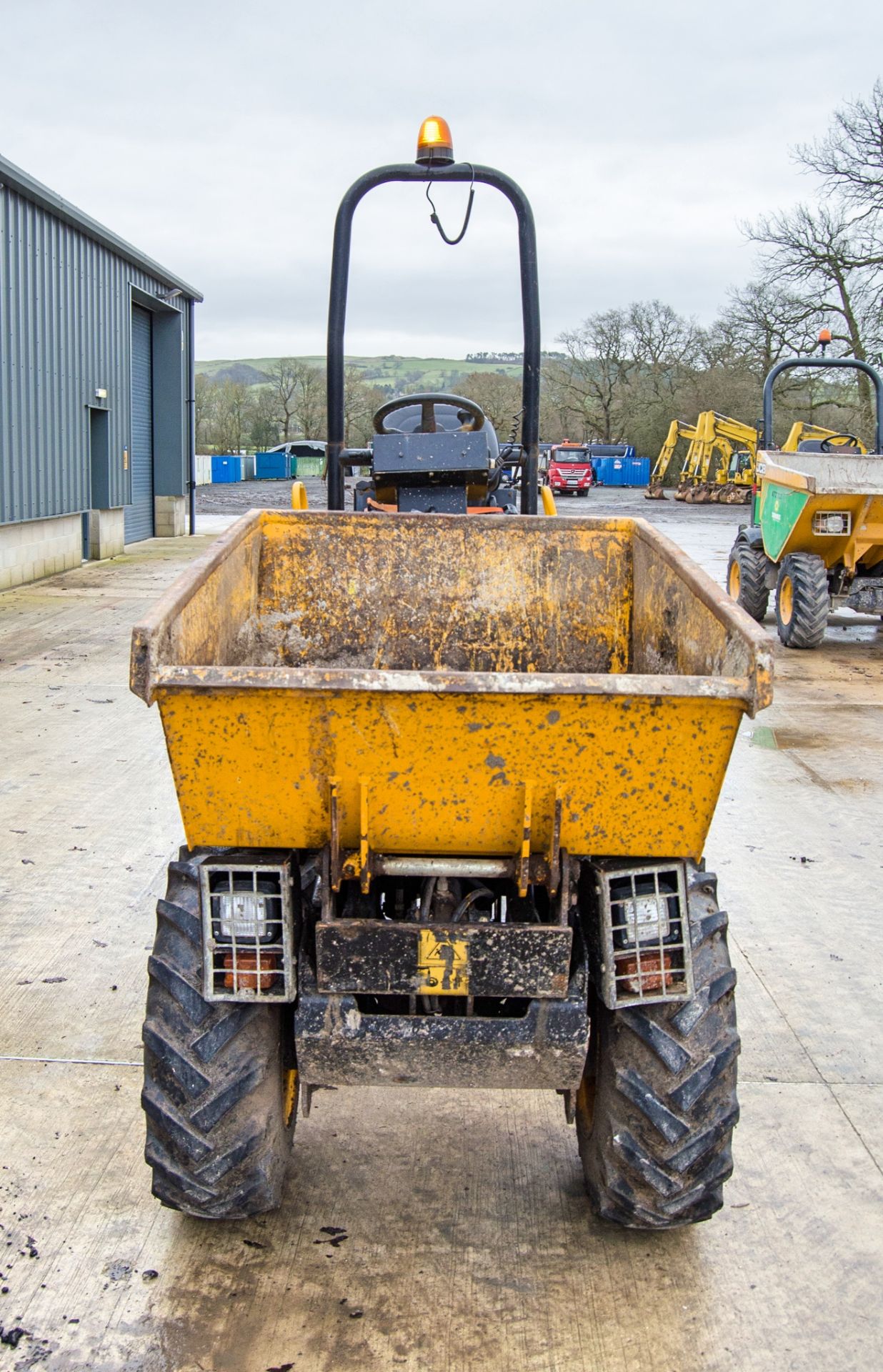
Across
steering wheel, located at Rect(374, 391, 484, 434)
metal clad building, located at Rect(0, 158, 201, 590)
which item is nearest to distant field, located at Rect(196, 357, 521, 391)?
metal clad building, located at Rect(0, 158, 201, 590)

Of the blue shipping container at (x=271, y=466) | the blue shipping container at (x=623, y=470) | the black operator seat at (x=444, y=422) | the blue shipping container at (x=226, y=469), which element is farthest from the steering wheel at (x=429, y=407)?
the blue shipping container at (x=623, y=470)

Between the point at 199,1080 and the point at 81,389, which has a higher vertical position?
the point at 81,389

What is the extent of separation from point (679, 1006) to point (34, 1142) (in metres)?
1.79

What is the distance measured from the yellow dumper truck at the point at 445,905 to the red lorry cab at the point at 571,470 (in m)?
35.7

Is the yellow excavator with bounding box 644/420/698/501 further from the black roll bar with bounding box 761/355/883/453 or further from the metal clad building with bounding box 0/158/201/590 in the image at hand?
the black roll bar with bounding box 761/355/883/453

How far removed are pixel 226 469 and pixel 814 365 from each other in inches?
1371

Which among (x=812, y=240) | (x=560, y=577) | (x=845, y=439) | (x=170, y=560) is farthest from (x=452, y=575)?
(x=812, y=240)

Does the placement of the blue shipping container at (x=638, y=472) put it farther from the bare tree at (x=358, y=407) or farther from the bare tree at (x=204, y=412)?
the bare tree at (x=204, y=412)

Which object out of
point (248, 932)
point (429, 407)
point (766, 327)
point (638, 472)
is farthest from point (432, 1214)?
point (638, 472)

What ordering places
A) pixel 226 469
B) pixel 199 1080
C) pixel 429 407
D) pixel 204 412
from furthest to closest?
pixel 204 412
pixel 226 469
pixel 429 407
pixel 199 1080

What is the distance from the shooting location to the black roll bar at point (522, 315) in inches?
250

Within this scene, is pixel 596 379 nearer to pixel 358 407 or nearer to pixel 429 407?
pixel 358 407

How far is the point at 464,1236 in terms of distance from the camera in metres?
3.12

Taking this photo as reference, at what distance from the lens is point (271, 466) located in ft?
154
